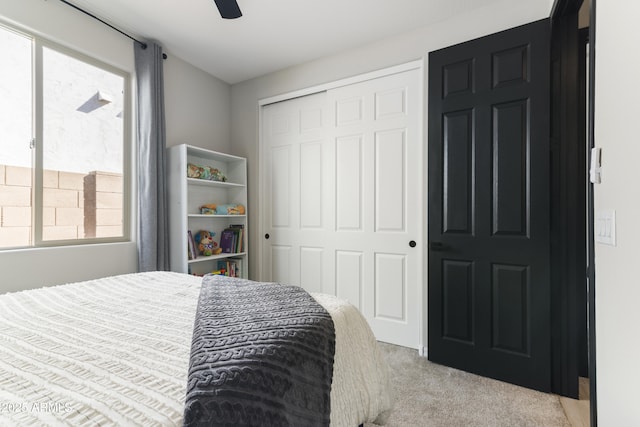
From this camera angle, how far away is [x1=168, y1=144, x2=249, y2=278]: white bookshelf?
2.78 metres

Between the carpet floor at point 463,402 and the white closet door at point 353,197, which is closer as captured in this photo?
the carpet floor at point 463,402

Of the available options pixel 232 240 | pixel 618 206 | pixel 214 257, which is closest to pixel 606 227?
pixel 618 206

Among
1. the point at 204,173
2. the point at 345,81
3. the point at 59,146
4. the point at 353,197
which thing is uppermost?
the point at 345,81

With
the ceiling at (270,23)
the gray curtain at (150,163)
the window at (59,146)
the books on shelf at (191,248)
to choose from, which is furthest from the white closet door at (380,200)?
the window at (59,146)

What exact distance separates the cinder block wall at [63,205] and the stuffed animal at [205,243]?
26.5 inches

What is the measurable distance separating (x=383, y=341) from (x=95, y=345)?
233 centimetres

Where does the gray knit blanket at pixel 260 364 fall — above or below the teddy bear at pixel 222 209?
below

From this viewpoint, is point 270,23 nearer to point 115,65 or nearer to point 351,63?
point 351,63

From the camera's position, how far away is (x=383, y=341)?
2752mm

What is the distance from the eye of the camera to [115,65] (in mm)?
2578

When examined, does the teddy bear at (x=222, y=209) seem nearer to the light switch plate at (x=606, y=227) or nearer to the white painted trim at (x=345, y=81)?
the white painted trim at (x=345, y=81)

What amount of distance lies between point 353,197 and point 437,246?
898mm

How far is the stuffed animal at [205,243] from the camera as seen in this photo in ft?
10.0

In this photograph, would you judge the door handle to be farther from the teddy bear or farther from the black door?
the teddy bear
